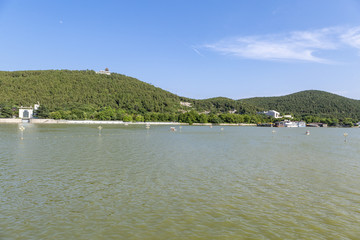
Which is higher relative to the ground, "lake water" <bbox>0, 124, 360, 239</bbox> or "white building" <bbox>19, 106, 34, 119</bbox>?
"white building" <bbox>19, 106, 34, 119</bbox>

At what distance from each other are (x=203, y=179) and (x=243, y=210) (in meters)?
6.88

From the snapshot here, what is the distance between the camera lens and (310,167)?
1088 inches

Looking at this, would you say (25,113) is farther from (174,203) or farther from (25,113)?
(174,203)

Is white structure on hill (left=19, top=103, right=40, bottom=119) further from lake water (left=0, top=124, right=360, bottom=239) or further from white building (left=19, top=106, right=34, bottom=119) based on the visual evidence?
lake water (left=0, top=124, right=360, bottom=239)

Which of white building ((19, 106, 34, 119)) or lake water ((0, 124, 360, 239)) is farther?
white building ((19, 106, 34, 119))

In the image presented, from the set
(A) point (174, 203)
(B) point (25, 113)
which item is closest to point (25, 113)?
(B) point (25, 113)

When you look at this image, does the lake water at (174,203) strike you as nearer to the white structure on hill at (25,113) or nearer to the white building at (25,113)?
the white structure on hill at (25,113)

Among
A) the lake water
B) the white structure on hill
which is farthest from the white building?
the lake water

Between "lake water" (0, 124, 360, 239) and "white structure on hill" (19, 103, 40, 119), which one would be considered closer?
"lake water" (0, 124, 360, 239)

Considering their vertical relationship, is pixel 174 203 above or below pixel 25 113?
below

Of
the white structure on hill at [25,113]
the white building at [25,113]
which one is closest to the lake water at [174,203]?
the white structure on hill at [25,113]

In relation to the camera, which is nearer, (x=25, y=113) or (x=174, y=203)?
(x=174, y=203)

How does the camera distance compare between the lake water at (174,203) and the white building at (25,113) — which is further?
the white building at (25,113)

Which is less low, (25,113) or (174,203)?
(25,113)
